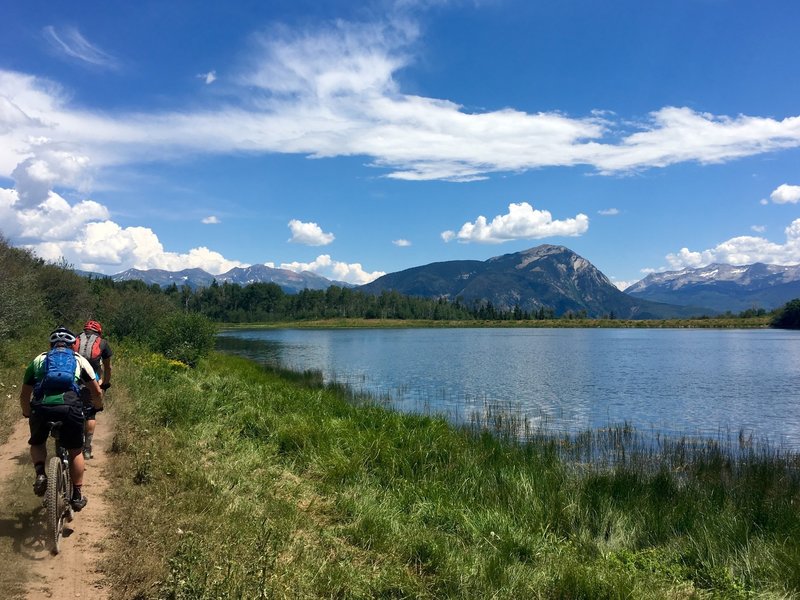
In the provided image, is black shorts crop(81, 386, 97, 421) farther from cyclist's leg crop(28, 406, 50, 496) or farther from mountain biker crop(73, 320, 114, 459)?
cyclist's leg crop(28, 406, 50, 496)

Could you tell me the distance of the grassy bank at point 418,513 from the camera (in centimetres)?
675

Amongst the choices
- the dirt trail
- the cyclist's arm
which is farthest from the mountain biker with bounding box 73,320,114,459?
the cyclist's arm

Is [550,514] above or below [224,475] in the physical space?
below

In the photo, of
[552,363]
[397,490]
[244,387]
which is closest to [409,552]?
[397,490]

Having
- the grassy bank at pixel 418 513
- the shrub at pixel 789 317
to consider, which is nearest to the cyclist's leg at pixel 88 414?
the grassy bank at pixel 418 513

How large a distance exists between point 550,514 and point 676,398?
2231 centimetres

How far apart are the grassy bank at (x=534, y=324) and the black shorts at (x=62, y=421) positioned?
16006 cm

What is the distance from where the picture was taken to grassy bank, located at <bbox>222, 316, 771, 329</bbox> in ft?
518

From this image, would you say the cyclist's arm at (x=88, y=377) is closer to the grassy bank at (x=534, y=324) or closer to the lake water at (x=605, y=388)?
the lake water at (x=605, y=388)

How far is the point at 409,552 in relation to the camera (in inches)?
311

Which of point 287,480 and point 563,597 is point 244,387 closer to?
point 287,480

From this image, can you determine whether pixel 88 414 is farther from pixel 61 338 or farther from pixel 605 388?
pixel 605 388

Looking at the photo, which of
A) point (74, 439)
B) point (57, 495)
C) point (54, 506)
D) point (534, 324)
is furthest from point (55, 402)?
point (534, 324)

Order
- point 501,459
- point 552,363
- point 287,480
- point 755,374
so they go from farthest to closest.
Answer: point 552,363 < point 755,374 < point 501,459 < point 287,480
